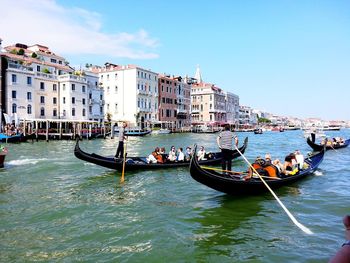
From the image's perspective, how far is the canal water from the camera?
13.0 feet

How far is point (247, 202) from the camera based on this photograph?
20.3ft

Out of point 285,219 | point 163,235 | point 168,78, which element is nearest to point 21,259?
point 163,235

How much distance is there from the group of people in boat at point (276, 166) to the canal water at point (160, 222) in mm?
401

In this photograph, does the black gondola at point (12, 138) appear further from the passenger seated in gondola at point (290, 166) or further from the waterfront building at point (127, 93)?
the passenger seated in gondola at point (290, 166)

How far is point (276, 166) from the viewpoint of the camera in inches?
287

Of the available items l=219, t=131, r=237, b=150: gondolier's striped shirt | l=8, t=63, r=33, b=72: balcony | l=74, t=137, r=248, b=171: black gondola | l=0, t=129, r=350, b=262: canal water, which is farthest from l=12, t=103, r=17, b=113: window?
l=219, t=131, r=237, b=150: gondolier's striped shirt

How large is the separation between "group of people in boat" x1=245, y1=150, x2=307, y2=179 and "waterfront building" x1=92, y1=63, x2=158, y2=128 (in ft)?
104

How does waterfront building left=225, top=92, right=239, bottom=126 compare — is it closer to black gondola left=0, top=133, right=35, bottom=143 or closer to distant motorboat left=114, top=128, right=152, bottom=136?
distant motorboat left=114, top=128, right=152, bottom=136

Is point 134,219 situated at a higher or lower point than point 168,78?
lower

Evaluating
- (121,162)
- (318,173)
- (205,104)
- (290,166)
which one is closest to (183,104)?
(205,104)

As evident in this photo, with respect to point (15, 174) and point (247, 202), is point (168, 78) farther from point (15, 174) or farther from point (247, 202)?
point (247, 202)

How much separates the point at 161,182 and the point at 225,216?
3166 mm

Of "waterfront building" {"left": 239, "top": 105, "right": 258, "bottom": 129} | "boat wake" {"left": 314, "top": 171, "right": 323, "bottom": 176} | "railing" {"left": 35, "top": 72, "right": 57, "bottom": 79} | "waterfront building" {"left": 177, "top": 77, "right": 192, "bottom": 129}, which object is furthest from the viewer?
"waterfront building" {"left": 239, "top": 105, "right": 258, "bottom": 129}

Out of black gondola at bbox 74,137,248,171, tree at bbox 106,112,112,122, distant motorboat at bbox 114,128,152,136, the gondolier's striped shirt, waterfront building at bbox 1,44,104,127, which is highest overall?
waterfront building at bbox 1,44,104,127
